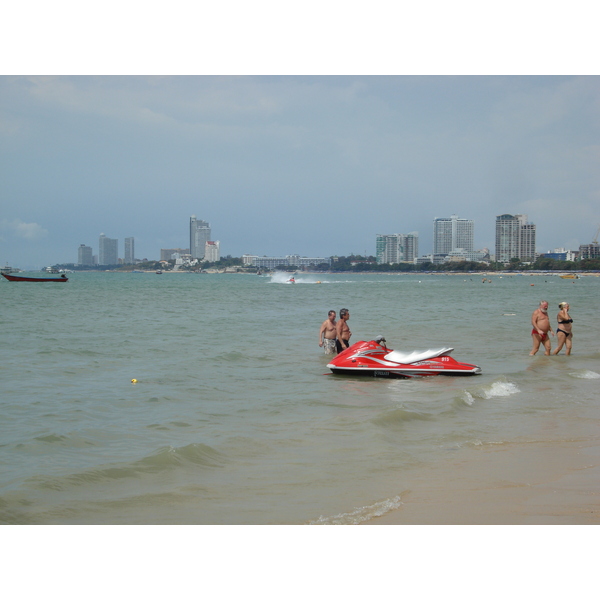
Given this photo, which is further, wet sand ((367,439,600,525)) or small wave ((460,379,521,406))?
small wave ((460,379,521,406))

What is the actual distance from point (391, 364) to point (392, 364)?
0.02 m

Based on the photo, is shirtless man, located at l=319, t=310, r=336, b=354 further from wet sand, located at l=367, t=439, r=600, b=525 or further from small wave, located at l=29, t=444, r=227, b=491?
small wave, located at l=29, t=444, r=227, b=491

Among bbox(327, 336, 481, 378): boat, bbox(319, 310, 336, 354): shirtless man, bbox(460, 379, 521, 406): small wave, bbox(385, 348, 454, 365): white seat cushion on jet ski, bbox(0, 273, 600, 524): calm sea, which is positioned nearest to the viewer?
bbox(0, 273, 600, 524): calm sea

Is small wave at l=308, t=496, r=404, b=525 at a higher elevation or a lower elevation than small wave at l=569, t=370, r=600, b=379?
higher

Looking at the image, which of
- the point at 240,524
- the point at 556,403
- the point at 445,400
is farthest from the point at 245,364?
the point at 240,524

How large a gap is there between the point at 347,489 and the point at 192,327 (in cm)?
2056

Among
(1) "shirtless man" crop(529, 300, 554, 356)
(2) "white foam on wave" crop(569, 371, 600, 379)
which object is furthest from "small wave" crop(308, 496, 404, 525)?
(1) "shirtless man" crop(529, 300, 554, 356)

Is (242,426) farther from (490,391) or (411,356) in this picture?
(411,356)

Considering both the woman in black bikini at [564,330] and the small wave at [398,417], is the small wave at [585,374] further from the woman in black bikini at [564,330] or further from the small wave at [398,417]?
the small wave at [398,417]

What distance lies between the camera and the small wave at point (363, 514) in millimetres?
5566

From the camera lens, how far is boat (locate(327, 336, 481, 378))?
13133 millimetres

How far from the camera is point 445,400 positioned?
1097 cm

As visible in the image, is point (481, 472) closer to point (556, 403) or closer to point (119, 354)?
point (556, 403)

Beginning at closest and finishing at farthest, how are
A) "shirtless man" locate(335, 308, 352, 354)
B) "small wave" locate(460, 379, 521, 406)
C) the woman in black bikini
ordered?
"small wave" locate(460, 379, 521, 406) → "shirtless man" locate(335, 308, 352, 354) → the woman in black bikini
